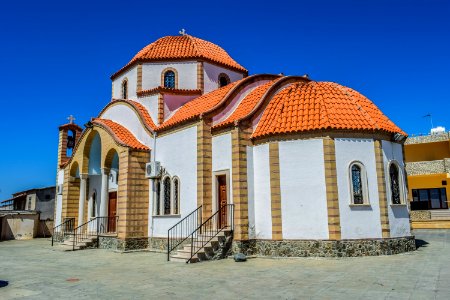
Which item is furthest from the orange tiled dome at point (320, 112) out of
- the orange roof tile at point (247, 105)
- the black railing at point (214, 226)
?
the black railing at point (214, 226)

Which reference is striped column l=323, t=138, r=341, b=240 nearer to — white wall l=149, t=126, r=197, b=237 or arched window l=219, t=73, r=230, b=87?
white wall l=149, t=126, r=197, b=237

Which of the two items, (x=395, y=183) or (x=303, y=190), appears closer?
(x=303, y=190)

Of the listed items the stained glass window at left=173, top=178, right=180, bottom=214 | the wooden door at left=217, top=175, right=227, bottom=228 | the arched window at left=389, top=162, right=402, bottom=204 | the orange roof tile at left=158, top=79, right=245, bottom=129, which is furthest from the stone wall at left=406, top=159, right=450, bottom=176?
the stained glass window at left=173, top=178, right=180, bottom=214

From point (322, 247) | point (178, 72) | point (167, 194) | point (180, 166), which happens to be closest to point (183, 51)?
point (178, 72)

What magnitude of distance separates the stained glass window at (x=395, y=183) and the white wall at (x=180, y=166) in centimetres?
682

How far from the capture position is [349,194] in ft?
40.9

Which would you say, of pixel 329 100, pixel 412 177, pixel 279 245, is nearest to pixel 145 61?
pixel 329 100

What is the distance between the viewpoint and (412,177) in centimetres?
2912

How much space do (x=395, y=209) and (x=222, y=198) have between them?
584 cm

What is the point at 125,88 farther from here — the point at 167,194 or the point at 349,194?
the point at 349,194

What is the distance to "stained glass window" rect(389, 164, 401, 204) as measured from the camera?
13.3 meters

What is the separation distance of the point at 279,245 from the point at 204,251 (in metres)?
2.40

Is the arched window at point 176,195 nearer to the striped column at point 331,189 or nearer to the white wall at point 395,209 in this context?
the striped column at point 331,189

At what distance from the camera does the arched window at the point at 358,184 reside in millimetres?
12594
